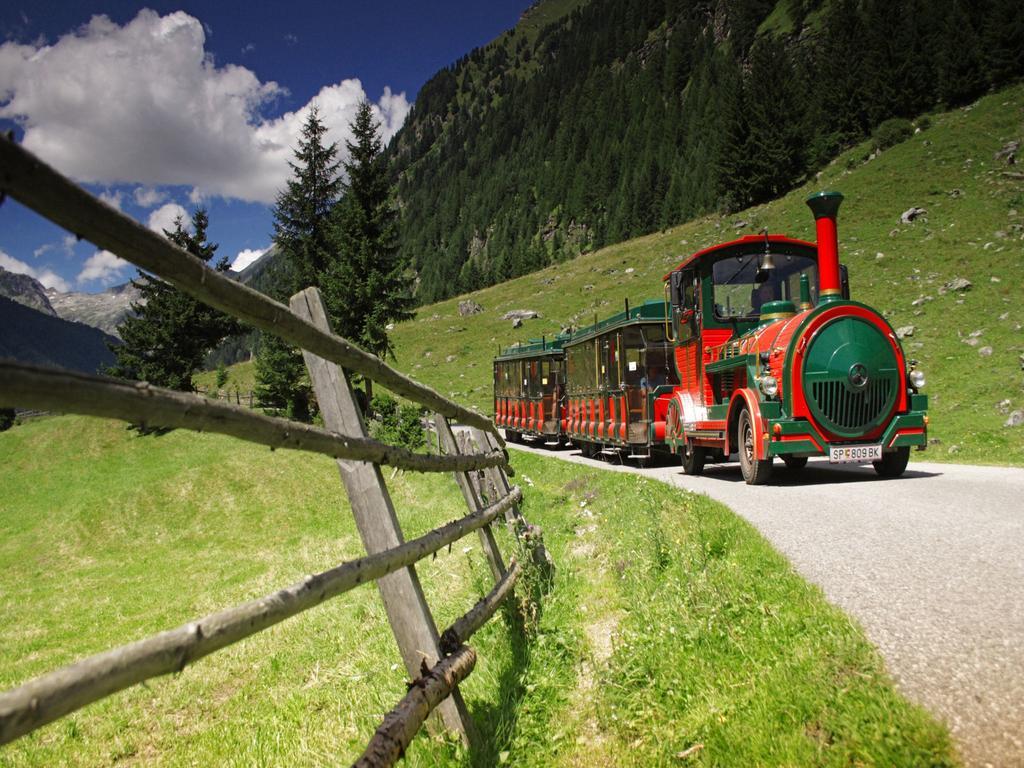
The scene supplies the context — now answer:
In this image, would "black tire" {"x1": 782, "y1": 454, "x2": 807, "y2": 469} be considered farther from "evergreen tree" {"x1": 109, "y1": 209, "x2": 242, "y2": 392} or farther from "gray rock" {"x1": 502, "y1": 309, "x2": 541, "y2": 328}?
"gray rock" {"x1": 502, "y1": 309, "x2": 541, "y2": 328}

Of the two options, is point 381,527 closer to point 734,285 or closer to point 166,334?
point 734,285

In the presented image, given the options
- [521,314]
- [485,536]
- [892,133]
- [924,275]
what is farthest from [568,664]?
[892,133]

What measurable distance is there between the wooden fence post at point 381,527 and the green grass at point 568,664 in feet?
1.37

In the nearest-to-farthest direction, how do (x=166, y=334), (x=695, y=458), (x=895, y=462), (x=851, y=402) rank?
(x=851, y=402), (x=895, y=462), (x=695, y=458), (x=166, y=334)

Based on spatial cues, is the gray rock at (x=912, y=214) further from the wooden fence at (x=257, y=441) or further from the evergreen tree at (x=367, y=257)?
the wooden fence at (x=257, y=441)

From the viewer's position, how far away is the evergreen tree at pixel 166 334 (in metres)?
32.8

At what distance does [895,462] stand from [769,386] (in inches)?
89.3

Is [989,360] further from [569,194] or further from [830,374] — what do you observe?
[569,194]

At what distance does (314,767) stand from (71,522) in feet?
64.6

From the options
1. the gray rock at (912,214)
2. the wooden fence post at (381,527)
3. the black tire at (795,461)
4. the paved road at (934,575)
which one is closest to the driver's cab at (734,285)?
the black tire at (795,461)

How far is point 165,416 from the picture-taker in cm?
204

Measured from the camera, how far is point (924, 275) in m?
31.1

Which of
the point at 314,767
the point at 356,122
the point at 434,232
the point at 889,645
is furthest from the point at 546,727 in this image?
the point at 434,232

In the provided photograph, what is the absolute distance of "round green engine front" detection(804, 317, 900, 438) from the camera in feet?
30.9
